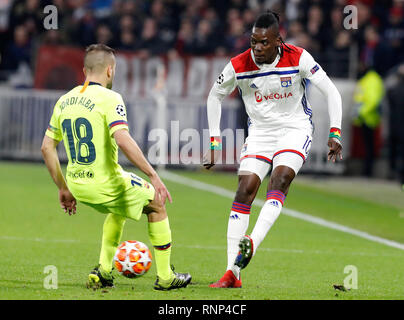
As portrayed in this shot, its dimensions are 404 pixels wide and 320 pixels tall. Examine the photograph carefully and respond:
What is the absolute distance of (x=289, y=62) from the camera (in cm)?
787

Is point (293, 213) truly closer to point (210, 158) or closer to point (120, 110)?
point (210, 158)

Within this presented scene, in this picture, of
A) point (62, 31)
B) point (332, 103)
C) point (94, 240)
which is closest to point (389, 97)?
point (62, 31)

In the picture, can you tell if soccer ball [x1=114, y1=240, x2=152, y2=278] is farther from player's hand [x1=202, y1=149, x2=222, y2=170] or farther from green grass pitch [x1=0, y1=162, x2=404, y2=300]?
player's hand [x1=202, y1=149, x2=222, y2=170]

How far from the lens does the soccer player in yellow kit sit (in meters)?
6.88

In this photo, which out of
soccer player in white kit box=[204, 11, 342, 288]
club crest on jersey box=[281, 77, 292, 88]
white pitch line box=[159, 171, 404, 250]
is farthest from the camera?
white pitch line box=[159, 171, 404, 250]

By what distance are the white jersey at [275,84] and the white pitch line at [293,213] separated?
3.04m

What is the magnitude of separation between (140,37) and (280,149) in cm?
1274

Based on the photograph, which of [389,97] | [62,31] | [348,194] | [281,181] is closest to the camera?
[281,181]

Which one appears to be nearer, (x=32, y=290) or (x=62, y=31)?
(x=32, y=290)

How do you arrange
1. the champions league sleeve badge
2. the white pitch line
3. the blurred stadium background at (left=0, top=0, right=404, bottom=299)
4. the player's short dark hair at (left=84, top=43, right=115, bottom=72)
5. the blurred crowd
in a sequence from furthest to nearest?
the blurred crowd < the blurred stadium background at (left=0, top=0, right=404, bottom=299) < the white pitch line < the player's short dark hair at (left=84, top=43, right=115, bottom=72) < the champions league sleeve badge

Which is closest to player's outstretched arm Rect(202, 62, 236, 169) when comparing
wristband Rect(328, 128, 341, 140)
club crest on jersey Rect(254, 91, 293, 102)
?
club crest on jersey Rect(254, 91, 293, 102)

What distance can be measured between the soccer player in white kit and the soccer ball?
2.36 ft
